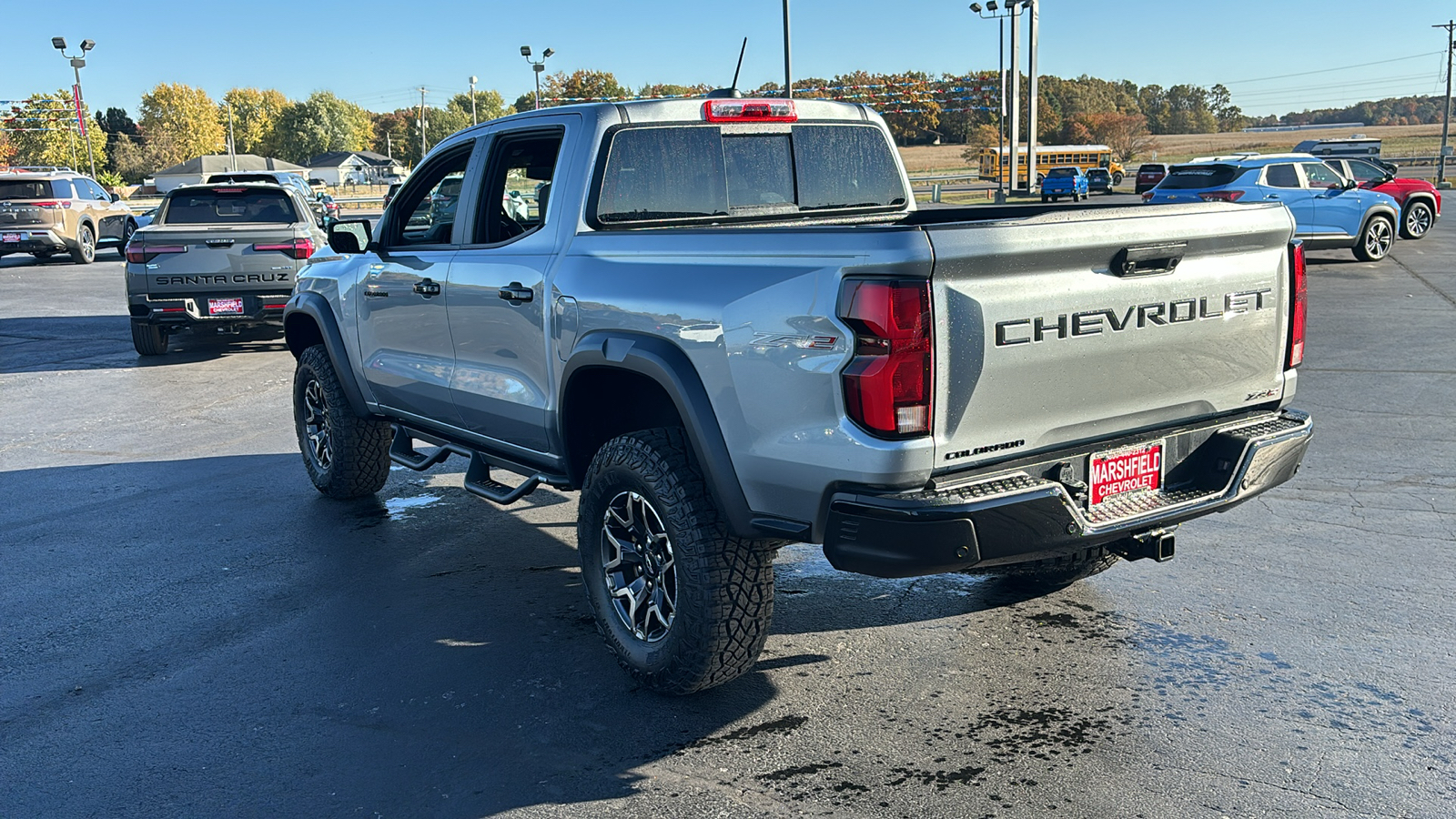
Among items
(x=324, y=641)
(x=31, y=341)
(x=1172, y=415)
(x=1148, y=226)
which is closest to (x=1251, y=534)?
(x=1172, y=415)

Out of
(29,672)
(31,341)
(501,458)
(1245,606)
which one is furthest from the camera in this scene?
(31,341)

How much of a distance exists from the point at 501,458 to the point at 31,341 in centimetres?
1169

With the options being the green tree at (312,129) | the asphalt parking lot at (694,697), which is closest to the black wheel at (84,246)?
the asphalt parking lot at (694,697)

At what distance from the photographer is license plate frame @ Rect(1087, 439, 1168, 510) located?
3729 millimetres

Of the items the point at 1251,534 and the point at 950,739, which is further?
the point at 1251,534

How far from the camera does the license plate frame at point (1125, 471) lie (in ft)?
12.2

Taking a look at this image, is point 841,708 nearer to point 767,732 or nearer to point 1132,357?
point 767,732

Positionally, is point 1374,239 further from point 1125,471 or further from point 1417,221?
point 1125,471

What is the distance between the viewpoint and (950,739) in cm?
374

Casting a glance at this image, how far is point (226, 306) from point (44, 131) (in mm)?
125160

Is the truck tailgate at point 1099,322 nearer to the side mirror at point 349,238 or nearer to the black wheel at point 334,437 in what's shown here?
the side mirror at point 349,238

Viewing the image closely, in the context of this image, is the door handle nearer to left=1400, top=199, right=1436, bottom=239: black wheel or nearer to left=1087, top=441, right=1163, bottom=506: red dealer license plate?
left=1087, top=441, right=1163, bottom=506: red dealer license plate

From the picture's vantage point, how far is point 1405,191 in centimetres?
2258

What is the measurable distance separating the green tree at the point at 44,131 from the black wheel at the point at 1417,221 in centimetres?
11481
